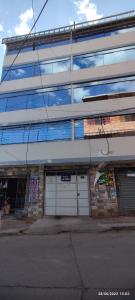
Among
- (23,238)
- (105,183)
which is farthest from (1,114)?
(23,238)

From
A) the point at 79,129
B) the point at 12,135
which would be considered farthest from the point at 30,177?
the point at 79,129

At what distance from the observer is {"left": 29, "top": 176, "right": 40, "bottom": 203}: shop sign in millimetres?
14695

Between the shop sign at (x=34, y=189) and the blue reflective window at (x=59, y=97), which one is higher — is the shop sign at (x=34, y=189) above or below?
below

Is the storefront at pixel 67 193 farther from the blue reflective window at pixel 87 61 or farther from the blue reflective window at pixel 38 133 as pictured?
the blue reflective window at pixel 87 61

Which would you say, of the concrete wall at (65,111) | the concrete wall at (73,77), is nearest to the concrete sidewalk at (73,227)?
the concrete wall at (65,111)

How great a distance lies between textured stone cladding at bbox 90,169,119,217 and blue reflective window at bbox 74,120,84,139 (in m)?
3.11

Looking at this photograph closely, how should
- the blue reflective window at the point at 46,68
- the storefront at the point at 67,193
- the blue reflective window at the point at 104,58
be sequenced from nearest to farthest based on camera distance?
1. the storefront at the point at 67,193
2. the blue reflective window at the point at 104,58
3. the blue reflective window at the point at 46,68

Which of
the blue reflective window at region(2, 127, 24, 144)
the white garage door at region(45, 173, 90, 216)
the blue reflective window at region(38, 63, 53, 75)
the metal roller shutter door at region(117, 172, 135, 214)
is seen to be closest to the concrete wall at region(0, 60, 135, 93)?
the blue reflective window at region(38, 63, 53, 75)

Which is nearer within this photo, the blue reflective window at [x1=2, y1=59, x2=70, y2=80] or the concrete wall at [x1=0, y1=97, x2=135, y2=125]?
the concrete wall at [x1=0, y1=97, x2=135, y2=125]

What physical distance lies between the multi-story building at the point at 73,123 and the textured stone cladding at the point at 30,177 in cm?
6

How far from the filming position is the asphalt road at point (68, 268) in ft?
13.7

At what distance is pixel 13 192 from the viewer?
637 inches

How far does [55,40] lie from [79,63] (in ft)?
11.8

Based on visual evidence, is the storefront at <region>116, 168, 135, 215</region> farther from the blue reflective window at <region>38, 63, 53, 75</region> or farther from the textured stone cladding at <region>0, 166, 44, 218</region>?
the blue reflective window at <region>38, 63, 53, 75</region>
